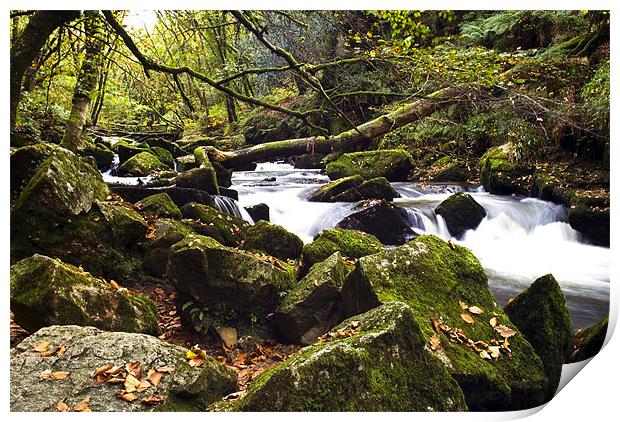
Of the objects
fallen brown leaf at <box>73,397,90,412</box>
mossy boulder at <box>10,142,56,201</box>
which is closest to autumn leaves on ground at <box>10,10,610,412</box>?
mossy boulder at <box>10,142,56,201</box>

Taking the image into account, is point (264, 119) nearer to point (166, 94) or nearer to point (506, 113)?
point (166, 94)

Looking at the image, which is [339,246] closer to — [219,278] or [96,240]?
[219,278]

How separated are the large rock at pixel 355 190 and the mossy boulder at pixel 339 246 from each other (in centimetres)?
35

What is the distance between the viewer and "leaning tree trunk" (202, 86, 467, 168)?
3.98 metres

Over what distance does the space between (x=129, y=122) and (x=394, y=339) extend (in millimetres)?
2972

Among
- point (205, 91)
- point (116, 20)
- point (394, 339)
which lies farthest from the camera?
point (205, 91)

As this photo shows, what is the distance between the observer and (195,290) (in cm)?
351

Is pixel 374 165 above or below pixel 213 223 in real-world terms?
above

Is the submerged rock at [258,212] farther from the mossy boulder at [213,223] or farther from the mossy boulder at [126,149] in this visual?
the mossy boulder at [126,149]

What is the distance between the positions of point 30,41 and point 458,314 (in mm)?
3660

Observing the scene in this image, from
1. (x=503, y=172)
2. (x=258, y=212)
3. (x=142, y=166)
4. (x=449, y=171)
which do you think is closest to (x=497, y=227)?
(x=503, y=172)

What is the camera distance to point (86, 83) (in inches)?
154

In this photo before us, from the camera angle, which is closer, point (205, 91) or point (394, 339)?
point (394, 339)
